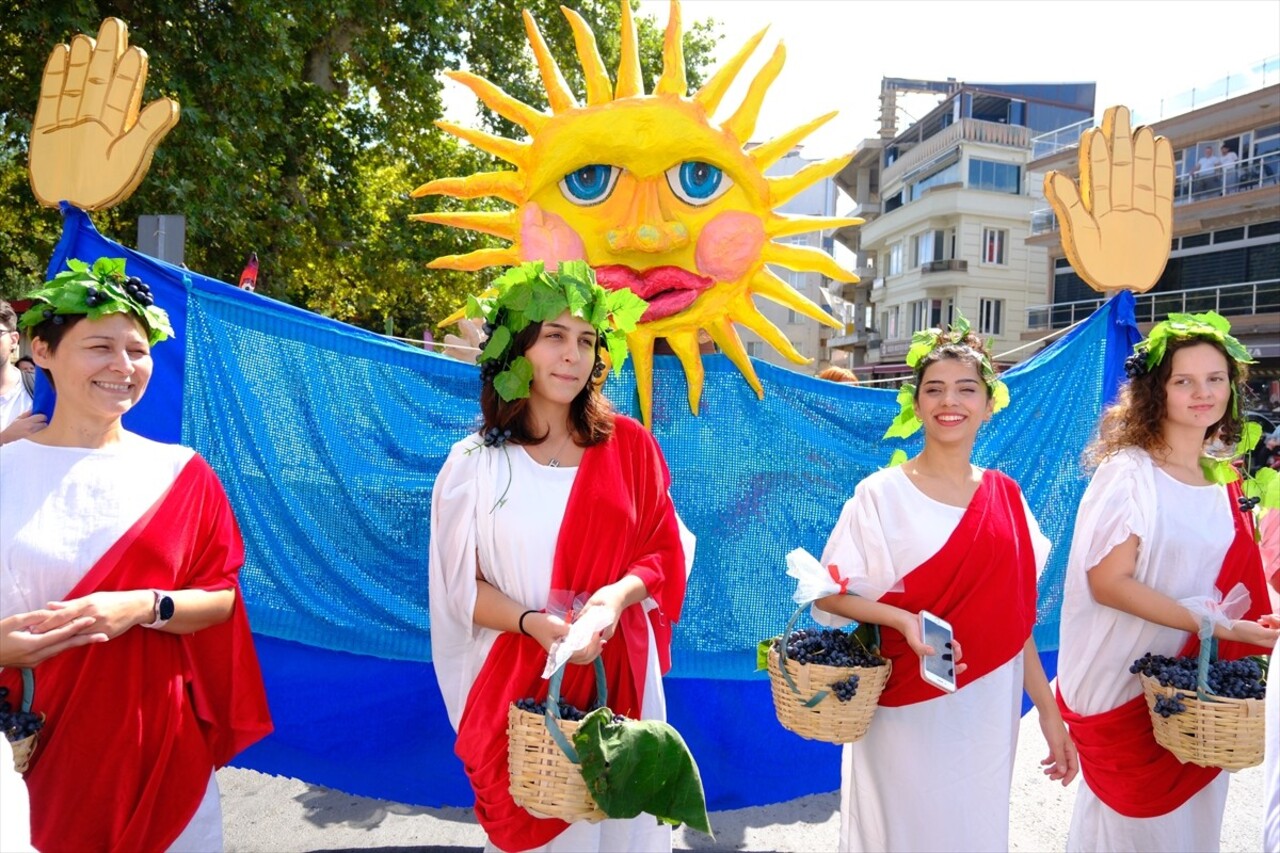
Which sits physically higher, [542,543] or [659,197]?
[659,197]

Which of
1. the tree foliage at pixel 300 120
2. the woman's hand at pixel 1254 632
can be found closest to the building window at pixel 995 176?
the tree foliage at pixel 300 120

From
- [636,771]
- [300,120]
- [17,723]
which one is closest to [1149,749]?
[636,771]

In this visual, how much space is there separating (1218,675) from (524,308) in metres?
1.95

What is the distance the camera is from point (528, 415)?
2332 mm

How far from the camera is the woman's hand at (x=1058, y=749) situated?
2.59m

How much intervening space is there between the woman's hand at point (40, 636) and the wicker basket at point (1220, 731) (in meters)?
2.48

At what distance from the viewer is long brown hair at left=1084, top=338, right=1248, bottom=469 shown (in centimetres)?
275

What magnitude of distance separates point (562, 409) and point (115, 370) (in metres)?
1.00

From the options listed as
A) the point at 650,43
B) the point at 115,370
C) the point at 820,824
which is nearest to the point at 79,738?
the point at 115,370

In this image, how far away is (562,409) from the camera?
2383 millimetres

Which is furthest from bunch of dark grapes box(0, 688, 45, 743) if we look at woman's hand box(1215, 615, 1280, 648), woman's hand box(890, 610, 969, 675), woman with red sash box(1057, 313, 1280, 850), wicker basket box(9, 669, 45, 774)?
woman's hand box(1215, 615, 1280, 648)

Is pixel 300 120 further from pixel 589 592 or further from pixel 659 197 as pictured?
pixel 589 592

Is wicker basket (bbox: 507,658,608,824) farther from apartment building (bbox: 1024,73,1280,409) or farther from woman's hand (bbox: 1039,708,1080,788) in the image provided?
apartment building (bbox: 1024,73,1280,409)

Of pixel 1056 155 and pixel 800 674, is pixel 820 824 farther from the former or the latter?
pixel 1056 155
